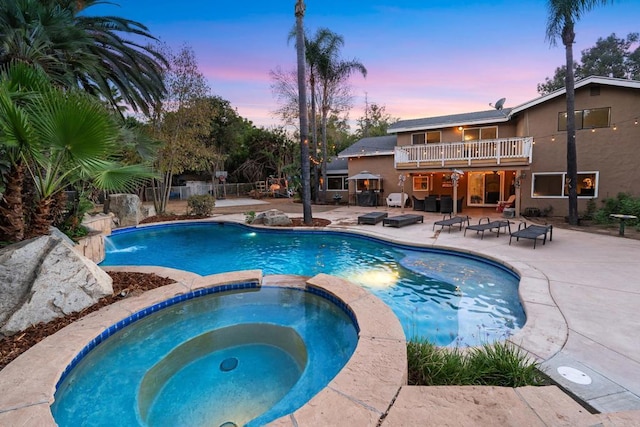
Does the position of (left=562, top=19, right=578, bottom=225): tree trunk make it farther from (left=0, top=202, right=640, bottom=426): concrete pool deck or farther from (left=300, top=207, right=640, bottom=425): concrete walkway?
(left=0, top=202, right=640, bottom=426): concrete pool deck

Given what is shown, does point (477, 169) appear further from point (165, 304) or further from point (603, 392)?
point (165, 304)

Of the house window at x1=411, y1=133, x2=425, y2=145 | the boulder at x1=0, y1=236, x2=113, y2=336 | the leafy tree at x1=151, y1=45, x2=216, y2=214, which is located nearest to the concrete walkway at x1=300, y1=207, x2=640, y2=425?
the boulder at x1=0, y1=236, x2=113, y2=336

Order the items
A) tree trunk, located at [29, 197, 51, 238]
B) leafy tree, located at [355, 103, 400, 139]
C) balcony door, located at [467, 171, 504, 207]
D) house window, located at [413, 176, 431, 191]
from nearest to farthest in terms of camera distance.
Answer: tree trunk, located at [29, 197, 51, 238]
balcony door, located at [467, 171, 504, 207]
house window, located at [413, 176, 431, 191]
leafy tree, located at [355, 103, 400, 139]

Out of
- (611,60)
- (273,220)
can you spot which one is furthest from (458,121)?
(611,60)

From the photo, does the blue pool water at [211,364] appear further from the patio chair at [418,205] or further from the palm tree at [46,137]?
the patio chair at [418,205]

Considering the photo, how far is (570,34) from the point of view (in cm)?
1011

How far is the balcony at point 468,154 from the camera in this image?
12.4 metres

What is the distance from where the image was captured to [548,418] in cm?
213

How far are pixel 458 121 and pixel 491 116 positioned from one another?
1521 millimetres

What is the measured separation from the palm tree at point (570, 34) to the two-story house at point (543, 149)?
5.14 ft

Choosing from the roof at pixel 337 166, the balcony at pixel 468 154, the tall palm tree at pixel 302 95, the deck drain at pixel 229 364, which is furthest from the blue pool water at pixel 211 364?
the roof at pixel 337 166

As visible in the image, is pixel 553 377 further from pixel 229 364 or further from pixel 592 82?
pixel 592 82

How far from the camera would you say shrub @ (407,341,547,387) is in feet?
8.97

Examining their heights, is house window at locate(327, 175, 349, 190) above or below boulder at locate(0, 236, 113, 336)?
above
